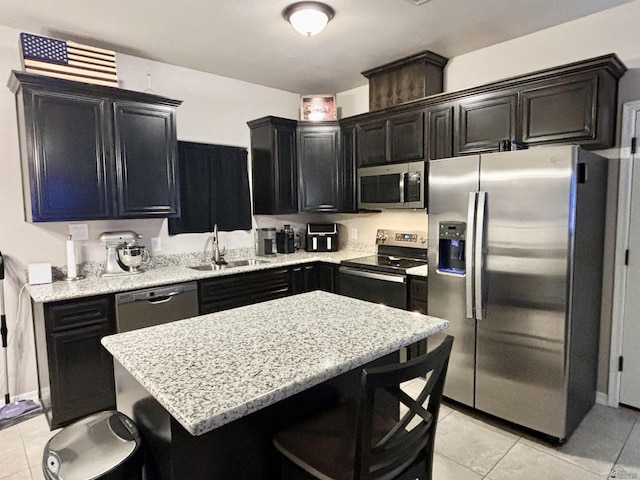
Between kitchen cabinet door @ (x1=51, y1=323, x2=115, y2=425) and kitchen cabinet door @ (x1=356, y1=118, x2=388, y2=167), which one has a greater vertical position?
kitchen cabinet door @ (x1=356, y1=118, x2=388, y2=167)

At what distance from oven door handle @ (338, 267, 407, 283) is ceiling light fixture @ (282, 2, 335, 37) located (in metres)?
1.93

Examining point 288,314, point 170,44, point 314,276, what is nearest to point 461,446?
point 288,314

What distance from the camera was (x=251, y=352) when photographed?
136 centimetres

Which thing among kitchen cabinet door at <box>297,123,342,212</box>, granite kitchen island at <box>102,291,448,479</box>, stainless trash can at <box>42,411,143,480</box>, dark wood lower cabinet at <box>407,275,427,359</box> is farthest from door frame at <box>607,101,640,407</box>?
stainless trash can at <box>42,411,143,480</box>

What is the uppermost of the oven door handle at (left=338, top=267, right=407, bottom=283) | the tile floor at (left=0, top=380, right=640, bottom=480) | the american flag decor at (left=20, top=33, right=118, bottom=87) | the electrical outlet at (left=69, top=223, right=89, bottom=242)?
the american flag decor at (left=20, top=33, right=118, bottom=87)

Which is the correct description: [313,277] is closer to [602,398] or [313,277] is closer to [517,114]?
[517,114]

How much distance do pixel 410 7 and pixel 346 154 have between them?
165 cm

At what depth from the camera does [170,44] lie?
3113mm

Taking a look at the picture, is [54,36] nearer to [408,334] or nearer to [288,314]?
[288,314]

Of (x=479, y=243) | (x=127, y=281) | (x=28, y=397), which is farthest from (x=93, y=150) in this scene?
(x=479, y=243)

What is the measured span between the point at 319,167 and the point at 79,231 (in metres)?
2.27

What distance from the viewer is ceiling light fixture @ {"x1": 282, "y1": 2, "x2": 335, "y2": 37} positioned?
8.28 feet

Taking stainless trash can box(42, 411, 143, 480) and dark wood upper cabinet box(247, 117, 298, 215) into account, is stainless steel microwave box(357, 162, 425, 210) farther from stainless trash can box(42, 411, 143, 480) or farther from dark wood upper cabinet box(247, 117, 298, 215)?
stainless trash can box(42, 411, 143, 480)

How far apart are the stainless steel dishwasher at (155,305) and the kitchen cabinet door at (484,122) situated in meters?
2.41
